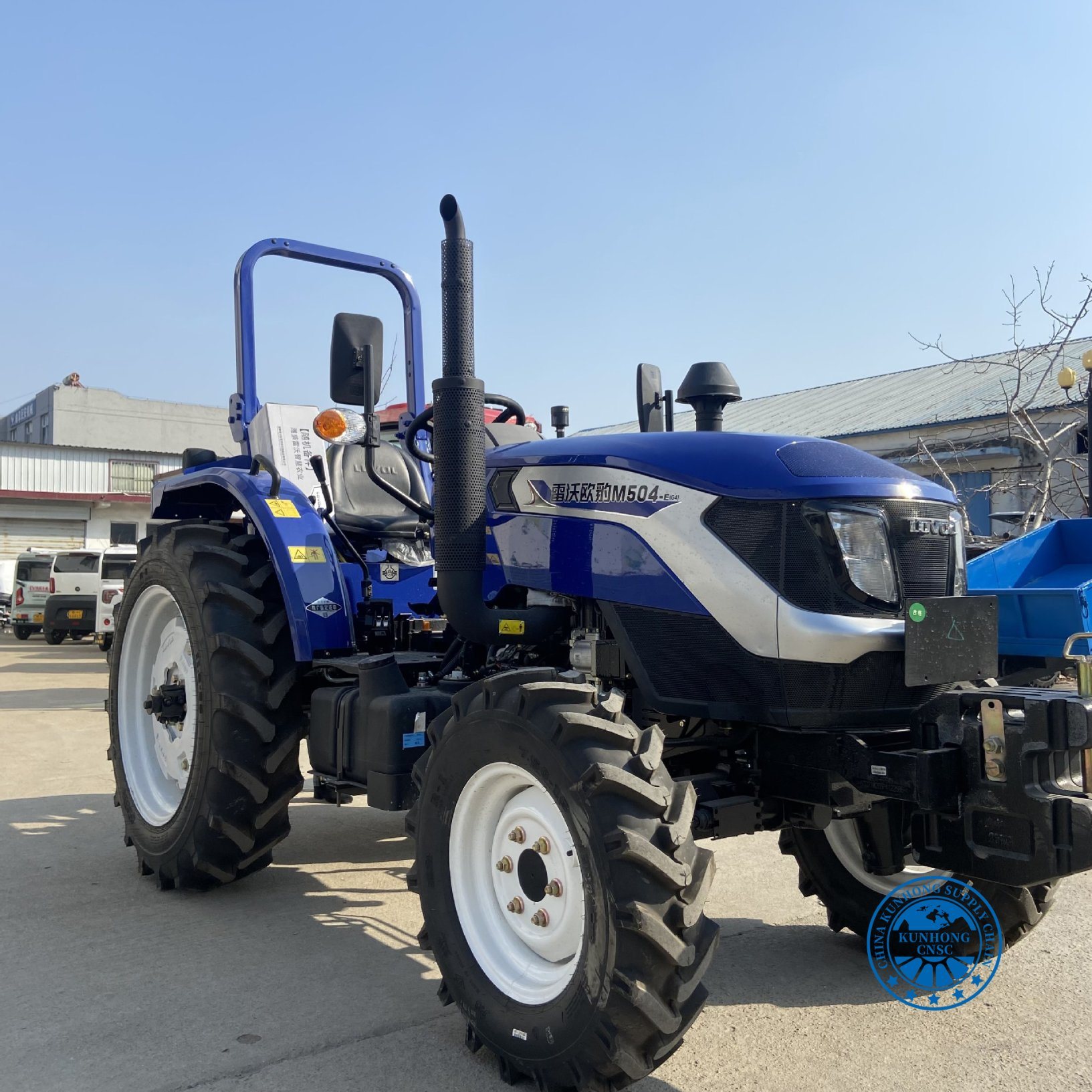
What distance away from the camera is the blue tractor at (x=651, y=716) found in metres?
2.56

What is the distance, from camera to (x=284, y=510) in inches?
176

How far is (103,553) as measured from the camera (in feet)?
69.9

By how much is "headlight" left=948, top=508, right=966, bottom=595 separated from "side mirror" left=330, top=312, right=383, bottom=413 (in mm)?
2102

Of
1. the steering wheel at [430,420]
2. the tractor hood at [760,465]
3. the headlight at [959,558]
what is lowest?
the headlight at [959,558]

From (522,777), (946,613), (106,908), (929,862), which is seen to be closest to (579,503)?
(522,777)

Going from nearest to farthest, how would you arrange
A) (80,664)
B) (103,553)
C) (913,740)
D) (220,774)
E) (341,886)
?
(913,740) < (220,774) < (341,886) < (80,664) < (103,553)

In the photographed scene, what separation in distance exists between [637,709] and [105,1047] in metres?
1.71

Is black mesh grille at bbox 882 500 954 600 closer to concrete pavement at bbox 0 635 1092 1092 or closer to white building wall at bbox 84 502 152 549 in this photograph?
concrete pavement at bbox 0 635 1092 1092

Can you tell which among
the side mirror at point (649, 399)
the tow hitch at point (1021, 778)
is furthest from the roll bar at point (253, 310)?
the tow hitch at point (1021, 778)

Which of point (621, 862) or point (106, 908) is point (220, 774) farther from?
point (621, 862)

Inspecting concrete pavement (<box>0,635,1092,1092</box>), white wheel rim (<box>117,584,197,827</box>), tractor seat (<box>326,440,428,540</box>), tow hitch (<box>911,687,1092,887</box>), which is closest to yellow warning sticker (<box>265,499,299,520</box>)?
tractor seat (<box>326,440,428,540</box>)

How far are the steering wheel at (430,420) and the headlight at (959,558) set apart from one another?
5.07 feet

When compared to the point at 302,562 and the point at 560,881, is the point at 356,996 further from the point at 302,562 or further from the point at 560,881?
the point at 302,562

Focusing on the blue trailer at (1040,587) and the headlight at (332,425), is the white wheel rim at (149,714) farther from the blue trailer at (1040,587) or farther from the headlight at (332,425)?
the blue trailer at (1040,587)
